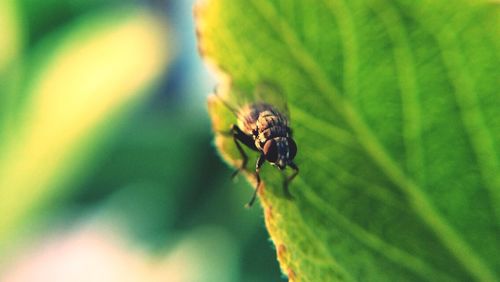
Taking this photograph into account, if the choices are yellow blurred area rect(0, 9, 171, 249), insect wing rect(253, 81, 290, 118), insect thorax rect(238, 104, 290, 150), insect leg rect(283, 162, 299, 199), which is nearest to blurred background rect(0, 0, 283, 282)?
yellow blurred area rect(0, 9, 171, 249)

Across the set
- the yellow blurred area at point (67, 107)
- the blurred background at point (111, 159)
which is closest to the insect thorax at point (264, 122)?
the blurred background at point (111, 159)

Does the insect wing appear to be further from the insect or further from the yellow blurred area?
the yellow blurred area

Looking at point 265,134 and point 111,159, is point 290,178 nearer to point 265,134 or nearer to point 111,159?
point 265,134

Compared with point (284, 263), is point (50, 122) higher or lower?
higher

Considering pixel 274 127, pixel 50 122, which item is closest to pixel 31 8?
pixel 50 122

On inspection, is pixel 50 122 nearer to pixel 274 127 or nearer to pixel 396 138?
pixel 274 127

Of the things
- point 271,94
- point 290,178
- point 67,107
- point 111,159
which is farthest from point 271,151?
point 111,159
